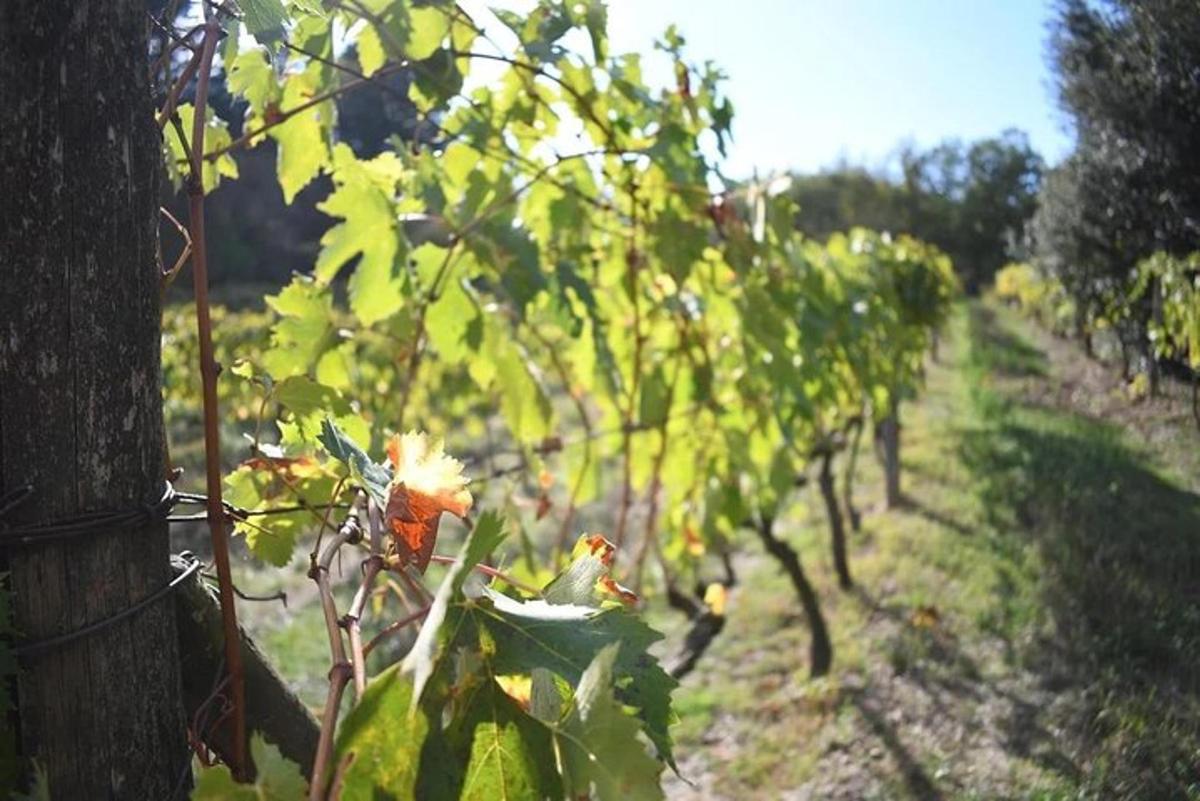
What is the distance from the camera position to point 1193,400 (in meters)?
1.60

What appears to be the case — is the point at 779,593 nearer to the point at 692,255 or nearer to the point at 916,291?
the point at 916,291

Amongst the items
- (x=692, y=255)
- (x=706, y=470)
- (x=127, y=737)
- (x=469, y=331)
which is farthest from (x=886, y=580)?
(x=127, y=737)

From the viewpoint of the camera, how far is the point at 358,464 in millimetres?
845

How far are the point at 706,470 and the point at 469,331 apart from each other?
167 cm

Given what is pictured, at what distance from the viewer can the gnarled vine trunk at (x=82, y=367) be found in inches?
30.0

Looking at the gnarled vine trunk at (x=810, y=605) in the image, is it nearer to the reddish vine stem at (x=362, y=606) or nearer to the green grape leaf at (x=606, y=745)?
the reddish vine stem at (x=362, y=606)

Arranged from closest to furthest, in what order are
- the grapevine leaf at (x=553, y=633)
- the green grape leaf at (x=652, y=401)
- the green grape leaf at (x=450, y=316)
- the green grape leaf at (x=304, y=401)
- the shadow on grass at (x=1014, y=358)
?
the grapevine leaf at (x=553, y=633), the green grape leaf at (x=304, y=401), the green grape leaf at (x=450, y=316), the green grape leaf at (x=652, y=401), the shadow on grass at (x=1014, y=358)

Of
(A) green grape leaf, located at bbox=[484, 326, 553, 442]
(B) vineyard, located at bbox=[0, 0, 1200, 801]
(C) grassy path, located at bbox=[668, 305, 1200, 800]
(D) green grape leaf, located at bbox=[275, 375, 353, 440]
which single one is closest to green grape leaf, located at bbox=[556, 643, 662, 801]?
(B) vineyard, located at bbox=[0, 0, 1200, 801]

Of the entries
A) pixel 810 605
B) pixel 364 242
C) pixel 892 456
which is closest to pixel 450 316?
pixel 364 242

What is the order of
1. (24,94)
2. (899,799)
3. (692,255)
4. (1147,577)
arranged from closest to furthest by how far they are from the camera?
(24,94) → (1147,577) → (692,255) → (899,799)

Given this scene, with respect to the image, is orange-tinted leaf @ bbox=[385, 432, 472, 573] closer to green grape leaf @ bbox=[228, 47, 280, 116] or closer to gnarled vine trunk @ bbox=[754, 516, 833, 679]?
green grape leaf @ bbox=[228, 47, 280, 116]

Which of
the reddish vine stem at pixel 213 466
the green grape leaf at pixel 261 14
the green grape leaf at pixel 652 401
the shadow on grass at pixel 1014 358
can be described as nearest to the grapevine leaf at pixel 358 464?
the reddish vine stem at pixel 213 466

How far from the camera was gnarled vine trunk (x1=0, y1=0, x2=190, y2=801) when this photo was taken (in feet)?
2.50

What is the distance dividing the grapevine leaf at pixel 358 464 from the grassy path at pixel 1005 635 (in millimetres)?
362
